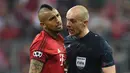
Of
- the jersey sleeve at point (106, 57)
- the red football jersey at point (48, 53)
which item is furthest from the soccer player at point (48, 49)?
the jersey sleeve at point (106, 57)

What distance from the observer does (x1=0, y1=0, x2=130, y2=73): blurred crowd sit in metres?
11.5

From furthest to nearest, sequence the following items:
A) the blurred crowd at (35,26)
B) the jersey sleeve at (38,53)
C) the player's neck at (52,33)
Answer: the blurred crowd at (35,26), the player's neck at (52,33), the jersey sleeve at (38,53)

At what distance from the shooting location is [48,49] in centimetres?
689

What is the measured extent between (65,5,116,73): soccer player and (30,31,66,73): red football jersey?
176 mm

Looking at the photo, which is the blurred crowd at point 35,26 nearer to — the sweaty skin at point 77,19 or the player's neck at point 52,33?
the player's neck at point 52,33

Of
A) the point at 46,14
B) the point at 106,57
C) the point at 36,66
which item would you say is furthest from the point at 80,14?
the point at 36,66

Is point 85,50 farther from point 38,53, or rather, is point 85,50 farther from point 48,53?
point 38,53

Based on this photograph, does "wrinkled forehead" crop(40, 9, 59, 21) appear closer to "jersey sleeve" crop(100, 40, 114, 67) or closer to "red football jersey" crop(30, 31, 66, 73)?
"red football jersey" crop(30, 31, 66, 73)

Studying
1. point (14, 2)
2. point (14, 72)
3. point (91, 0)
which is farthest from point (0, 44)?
point (91, 0)

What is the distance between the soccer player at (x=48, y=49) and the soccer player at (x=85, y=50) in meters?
0.16

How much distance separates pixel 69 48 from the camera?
7.17m

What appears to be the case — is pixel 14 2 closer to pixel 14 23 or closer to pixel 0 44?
pixel 14 23

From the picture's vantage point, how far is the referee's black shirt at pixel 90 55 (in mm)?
6871

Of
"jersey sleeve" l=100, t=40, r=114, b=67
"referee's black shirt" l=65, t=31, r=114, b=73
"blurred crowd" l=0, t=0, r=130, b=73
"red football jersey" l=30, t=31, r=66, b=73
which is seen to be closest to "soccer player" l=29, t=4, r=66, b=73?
"red football jersey" l=30, t=31, r=66, b=73
